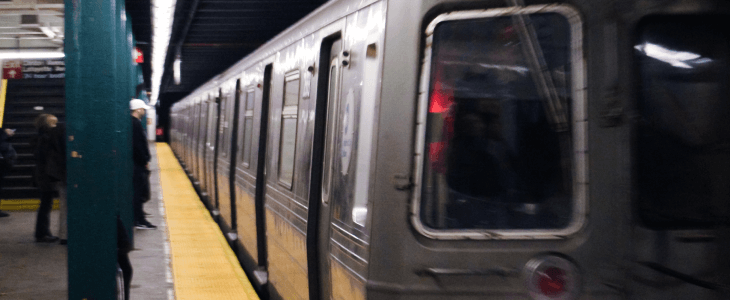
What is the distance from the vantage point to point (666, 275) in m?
2.85

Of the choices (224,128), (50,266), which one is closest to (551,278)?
(50,266)

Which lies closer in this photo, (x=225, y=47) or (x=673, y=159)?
(x=673, y=159)

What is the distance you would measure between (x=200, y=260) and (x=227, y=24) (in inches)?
488

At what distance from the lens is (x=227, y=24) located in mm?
18938

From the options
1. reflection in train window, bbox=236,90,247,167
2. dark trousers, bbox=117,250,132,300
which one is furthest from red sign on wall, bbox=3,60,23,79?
dark trousers, bbox=117,250,132,300

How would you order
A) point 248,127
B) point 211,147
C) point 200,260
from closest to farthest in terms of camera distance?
point 200,260 < point 248,127 < point 211,147

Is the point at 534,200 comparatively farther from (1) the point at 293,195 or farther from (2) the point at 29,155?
(2) the point at 29,155

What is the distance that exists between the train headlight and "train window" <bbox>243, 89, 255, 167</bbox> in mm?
4745

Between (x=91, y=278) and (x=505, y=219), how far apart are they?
293 cm

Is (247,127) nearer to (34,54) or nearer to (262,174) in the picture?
(262,174)

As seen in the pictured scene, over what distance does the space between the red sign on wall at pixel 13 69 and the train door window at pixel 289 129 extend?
9.46 meters

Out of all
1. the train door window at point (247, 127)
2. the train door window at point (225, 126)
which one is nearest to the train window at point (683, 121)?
the train door window at point (247, 127)

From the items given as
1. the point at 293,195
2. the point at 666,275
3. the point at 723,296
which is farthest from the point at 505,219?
the point at 293,195

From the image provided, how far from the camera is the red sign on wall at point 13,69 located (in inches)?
517
